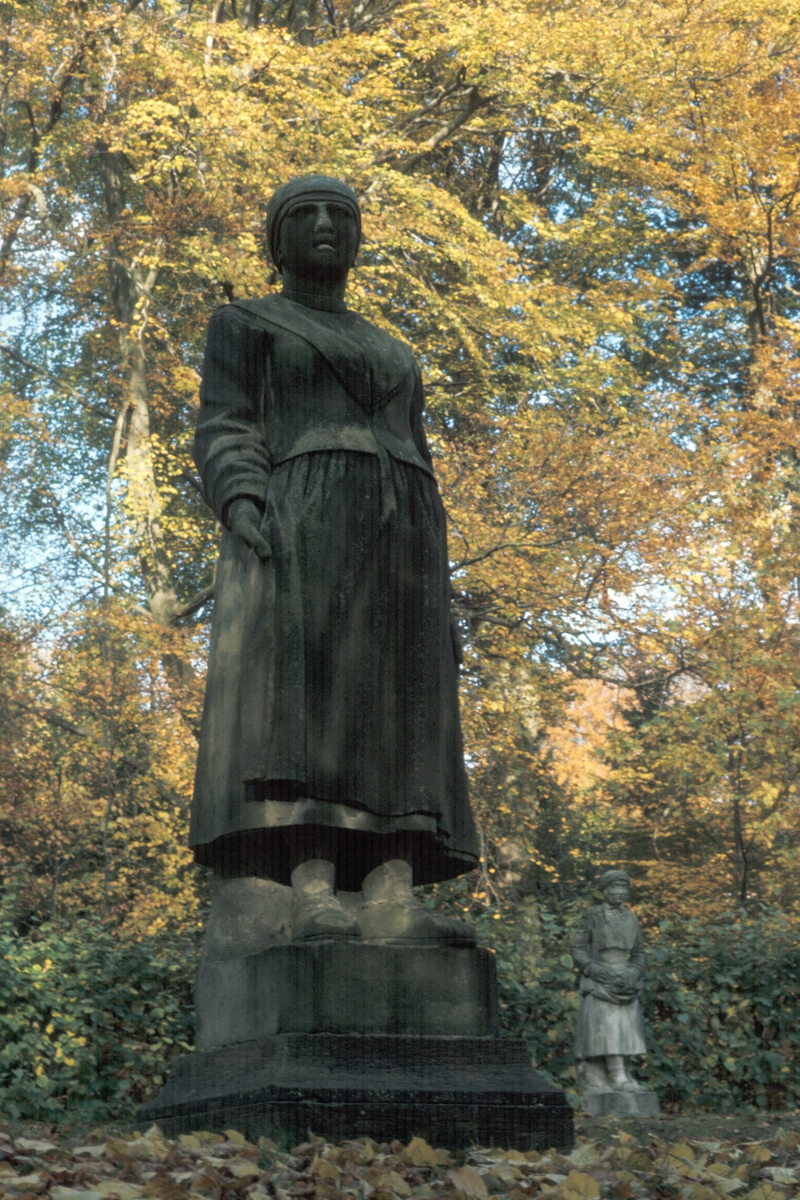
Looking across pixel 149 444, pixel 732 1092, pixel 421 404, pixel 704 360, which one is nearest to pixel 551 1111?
pixel 421 404

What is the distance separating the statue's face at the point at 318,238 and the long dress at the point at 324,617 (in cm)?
16

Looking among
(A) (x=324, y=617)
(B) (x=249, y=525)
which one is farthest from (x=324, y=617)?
(B) (x=249, y=525)

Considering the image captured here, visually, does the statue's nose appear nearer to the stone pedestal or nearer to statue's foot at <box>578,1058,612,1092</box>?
the stone pedestal

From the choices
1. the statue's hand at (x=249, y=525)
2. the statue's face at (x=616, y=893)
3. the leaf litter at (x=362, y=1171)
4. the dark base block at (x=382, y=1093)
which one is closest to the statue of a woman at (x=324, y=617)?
the statue's hand at (x=249, y=525)

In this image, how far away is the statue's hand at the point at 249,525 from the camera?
5.08 metres

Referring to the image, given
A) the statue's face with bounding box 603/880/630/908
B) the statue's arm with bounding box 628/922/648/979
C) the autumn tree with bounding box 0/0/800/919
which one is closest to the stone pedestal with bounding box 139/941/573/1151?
the statue's arm with bounding box 628/922/648/979

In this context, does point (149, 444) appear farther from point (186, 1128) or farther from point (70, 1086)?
point (186, 1128)

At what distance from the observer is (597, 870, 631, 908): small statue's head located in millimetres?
13570

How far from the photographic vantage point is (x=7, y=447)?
20672mm

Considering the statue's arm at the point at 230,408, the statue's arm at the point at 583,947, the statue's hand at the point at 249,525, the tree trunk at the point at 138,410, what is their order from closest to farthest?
the statue's hand at the point at 249,525, the statue's arm at the point at 230,408, the statue's arm at the point at 583,947, the tree trunk at the point at 138,410

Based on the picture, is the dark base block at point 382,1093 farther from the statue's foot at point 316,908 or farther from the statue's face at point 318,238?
the statue's face at point 318,238

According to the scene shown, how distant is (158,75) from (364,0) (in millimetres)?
5274

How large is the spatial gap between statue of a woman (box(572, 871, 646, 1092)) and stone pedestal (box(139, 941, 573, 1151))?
8131 millimetres

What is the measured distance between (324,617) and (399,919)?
1059 mm
